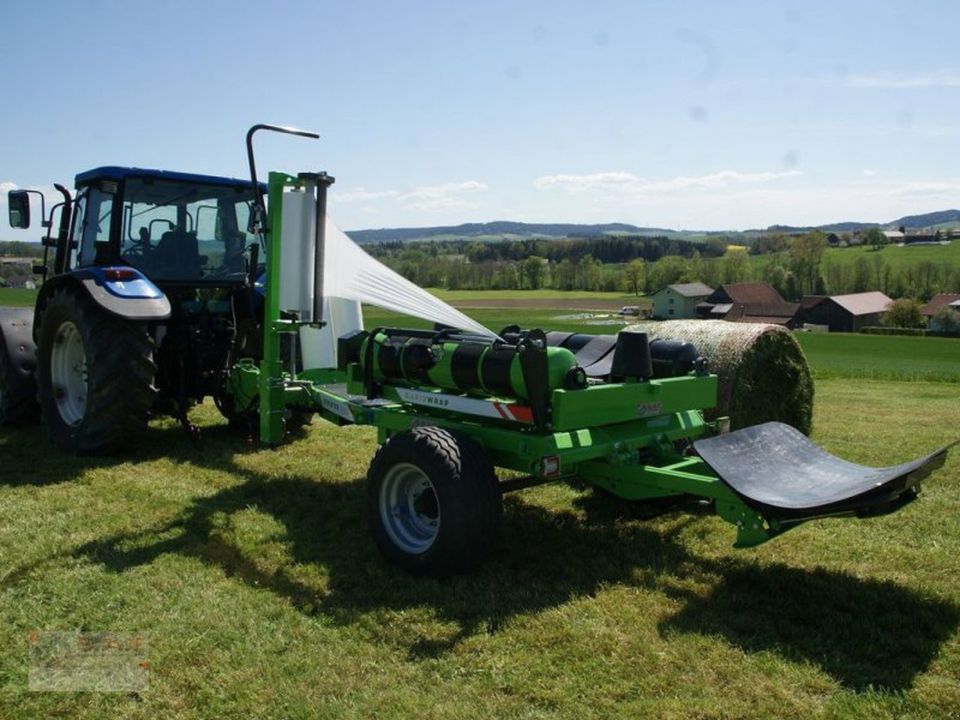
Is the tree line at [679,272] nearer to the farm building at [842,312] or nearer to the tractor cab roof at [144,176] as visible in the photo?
the farm building at [842,312]

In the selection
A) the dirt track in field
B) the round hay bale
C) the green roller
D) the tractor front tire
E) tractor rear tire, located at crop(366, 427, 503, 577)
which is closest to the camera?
tractor rear tire, located at crop(366, 427, 503, 577)

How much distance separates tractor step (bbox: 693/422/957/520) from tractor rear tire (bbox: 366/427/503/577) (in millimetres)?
1057

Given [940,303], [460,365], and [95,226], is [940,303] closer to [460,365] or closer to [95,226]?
[95,226]

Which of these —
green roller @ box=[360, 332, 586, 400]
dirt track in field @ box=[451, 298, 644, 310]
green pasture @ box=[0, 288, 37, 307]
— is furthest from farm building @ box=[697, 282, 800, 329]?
green roller @ box=[360, 332, 586, 400]

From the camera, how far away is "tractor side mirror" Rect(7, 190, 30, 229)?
7250 mm

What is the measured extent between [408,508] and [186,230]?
3911mm

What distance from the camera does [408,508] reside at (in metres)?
4.48

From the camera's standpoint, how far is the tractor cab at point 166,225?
6.94 m

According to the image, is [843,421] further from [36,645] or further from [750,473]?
[36,645]

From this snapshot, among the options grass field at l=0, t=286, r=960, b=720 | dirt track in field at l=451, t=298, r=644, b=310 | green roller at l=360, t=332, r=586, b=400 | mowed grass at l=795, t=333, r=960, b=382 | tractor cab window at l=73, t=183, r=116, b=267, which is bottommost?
mowed grass at l=795, t=333, r=960, b=382

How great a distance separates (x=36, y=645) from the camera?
3.37 meters

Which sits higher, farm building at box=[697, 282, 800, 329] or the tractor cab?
the tractor cab

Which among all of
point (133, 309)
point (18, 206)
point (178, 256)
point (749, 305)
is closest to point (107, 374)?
point (133, 309)

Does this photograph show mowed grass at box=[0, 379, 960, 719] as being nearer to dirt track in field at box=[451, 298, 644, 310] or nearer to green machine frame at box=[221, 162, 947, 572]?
green machine frame at box=[221, 162, 947, 572]
